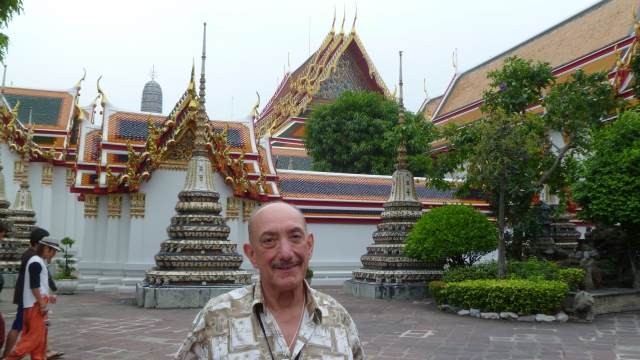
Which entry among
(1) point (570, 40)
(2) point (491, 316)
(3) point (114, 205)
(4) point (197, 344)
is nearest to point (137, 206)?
(3) point (114, 205)

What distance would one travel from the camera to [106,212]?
13.2 m

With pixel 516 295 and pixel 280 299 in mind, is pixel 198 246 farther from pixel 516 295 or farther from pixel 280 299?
pixel 280 299

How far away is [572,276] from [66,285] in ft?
32.8

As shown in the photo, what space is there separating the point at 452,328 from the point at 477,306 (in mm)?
1333

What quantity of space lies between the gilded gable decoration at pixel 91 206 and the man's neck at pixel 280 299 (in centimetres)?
1219

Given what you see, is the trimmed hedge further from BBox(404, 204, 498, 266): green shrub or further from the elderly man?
the elderly man

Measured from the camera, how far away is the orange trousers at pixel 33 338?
4969 millimetres

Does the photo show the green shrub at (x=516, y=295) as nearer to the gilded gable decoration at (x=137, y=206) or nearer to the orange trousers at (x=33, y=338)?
the orange trousers at (x=33, y=338)

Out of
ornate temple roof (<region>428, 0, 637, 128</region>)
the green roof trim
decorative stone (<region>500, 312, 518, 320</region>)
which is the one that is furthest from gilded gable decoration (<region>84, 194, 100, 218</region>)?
ornate temple roof (<region>428, 0, 637, 128</region>)

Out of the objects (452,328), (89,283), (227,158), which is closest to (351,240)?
(227,158)

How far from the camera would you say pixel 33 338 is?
5.02 metres

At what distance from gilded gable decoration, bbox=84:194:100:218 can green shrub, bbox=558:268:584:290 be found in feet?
33.1

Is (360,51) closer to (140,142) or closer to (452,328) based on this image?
(140,142)

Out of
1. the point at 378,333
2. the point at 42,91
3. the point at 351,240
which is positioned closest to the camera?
the point at 378,333
